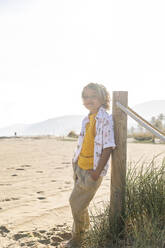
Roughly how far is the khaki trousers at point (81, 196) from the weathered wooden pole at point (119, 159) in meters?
0.18

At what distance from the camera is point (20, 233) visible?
10.8 feet

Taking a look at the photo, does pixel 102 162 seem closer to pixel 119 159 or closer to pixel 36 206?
pixel 119 159

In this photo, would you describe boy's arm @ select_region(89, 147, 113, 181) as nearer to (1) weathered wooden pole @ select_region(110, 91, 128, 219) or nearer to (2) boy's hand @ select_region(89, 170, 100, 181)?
(2) boy's hand @ select_region(89, 170, 100, 181)

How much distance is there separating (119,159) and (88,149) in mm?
324

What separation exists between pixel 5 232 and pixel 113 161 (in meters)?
1.60

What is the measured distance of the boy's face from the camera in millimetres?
2844

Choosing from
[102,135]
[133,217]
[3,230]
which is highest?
[102,135]

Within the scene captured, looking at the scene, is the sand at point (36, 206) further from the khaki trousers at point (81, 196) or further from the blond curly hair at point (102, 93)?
the blond curly hair at point (102, 93)

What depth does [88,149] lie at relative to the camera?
9.24 feet

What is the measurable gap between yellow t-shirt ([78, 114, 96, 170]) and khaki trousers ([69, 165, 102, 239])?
6 centimetres

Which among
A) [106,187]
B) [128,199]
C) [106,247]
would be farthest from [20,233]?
[106,187]

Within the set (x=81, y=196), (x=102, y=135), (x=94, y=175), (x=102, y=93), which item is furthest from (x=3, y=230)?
(x=102, y=93)

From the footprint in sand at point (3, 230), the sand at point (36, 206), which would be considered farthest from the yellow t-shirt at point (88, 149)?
the footprint in sand at point (3, 230)

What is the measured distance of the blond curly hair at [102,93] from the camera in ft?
9.30
